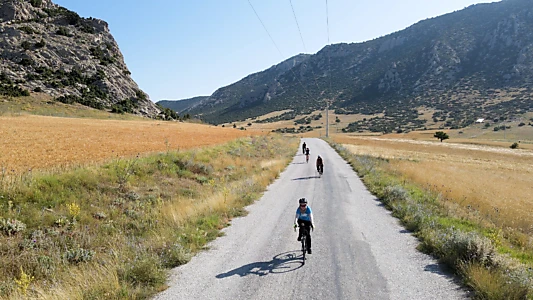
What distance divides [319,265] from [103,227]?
6654mm

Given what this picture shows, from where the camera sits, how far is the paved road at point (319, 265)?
18.7 ft

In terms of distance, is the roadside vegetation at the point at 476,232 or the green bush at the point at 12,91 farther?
the green bush at the point at 12,91

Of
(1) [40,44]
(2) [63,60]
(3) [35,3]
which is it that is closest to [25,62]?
(1) [40,44]

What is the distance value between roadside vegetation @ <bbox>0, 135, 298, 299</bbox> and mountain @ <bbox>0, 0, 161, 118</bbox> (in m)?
54.2

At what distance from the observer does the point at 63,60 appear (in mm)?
72500

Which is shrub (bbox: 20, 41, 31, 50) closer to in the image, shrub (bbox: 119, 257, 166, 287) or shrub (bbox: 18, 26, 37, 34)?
shrub (bbox: 18, 26, 37, 34)

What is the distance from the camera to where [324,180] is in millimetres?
20109

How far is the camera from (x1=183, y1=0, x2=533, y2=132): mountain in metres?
107

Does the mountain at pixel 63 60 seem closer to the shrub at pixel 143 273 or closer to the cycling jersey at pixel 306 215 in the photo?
the shrub at pixel 143 273

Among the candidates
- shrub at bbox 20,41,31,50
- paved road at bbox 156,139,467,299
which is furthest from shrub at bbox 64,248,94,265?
shrub at bbox 20,41,31,50

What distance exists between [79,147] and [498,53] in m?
153

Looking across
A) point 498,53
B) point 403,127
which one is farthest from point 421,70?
point 403,127

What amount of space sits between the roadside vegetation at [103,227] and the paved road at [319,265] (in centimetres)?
70

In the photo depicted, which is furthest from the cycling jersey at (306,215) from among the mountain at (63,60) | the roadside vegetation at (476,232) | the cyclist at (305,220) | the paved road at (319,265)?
the mountain at (63,60)
